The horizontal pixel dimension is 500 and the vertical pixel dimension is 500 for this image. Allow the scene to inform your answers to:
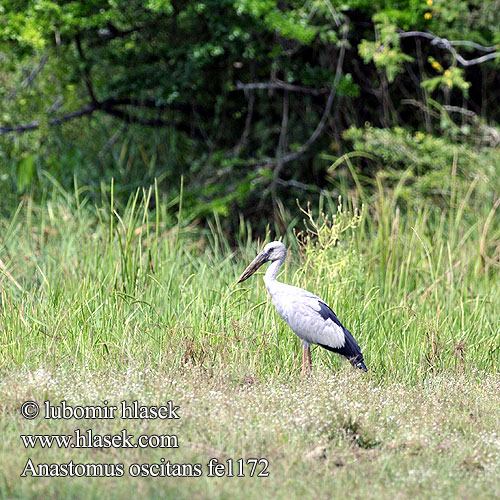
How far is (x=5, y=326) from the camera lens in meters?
5.24

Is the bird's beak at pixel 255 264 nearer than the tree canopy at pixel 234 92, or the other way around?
the bird's beak at pixel 255 264

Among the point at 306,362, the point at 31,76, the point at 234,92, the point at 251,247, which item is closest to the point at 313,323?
the point at 306,362

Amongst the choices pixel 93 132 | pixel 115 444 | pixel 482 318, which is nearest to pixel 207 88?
pixel 93 132

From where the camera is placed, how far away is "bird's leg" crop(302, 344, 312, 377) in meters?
4.82

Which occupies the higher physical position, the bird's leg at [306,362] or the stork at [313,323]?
the stork at [313,323]

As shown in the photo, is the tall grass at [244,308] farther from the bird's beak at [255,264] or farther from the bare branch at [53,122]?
the bare branch at [53,122]

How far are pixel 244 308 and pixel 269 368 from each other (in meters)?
0.88

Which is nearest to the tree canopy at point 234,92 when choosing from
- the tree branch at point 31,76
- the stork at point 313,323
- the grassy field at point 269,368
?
the tree branch at point 31,76

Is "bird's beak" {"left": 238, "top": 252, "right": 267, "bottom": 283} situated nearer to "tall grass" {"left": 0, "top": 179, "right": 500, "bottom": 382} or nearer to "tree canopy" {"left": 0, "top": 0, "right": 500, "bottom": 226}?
"tall grass" {"left": 0, "top": 179, "right": 500, "bottom": 382}

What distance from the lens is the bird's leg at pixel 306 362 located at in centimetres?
482

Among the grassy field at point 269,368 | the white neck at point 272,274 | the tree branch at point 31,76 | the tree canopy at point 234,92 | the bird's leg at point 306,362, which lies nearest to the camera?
the grassy field at point 269,368

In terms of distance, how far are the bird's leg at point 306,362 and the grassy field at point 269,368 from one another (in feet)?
0.20

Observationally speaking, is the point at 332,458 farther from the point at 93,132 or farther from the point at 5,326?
the point at 93,132

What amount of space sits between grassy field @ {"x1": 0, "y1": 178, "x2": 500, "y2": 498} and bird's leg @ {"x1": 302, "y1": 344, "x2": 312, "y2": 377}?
60 millimetres
